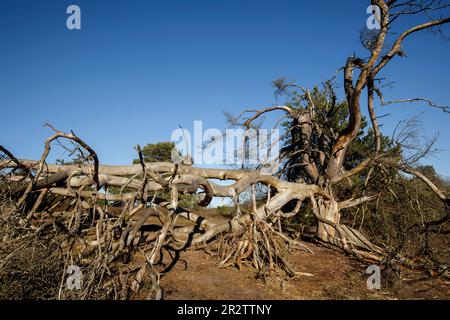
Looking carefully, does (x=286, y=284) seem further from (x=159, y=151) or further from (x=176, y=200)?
(x=159, y=151)

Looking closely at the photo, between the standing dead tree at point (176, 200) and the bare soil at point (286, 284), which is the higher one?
the standing dead tree at point (176, 200)

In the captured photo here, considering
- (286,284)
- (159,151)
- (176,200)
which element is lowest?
(286,284)

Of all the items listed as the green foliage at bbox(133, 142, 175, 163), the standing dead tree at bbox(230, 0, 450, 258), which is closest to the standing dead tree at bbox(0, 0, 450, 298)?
the standing dead tree at bbox(230, 0, 450, 258)

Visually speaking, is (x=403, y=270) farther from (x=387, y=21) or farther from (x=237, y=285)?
(x=387, y=21)

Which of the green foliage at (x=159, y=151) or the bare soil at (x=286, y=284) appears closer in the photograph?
the bare soil at (x=286, y=284)

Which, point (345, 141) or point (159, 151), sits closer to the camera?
point (345, 141)

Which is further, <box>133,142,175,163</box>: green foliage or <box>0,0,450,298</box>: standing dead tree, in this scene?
<box>133,142,175,163</box>: green foliage

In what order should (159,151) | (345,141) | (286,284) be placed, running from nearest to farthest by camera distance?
(286,284), (345,141), (159,151)

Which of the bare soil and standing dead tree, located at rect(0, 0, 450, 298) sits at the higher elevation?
standing dead tree, located at rect(0, 0, 450, 298)

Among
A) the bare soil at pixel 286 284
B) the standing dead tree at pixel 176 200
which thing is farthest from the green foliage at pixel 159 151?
the bare soil at pixel 286 284

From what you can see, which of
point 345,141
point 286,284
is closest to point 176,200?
point 286,284

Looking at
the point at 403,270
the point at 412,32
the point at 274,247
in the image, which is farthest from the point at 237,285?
the point at 412,32

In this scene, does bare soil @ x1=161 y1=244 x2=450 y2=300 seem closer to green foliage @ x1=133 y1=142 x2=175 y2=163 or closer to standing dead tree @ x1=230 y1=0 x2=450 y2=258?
standing dead tree @ x1=230 y1=0 x2=450 y2=258

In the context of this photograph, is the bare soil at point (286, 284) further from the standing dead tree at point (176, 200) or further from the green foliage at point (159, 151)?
the green foliage at point (159, 151)
